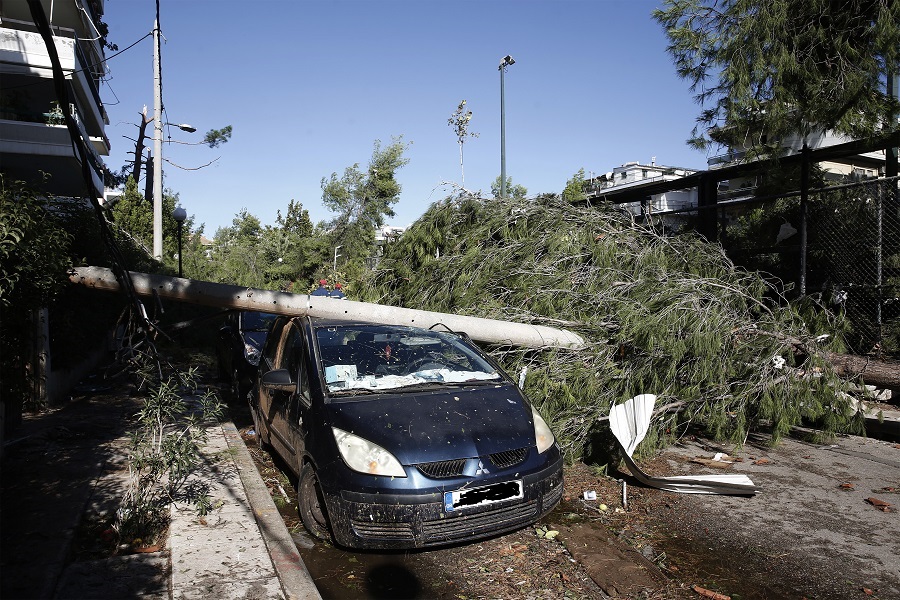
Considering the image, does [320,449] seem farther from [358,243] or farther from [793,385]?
[358,243]

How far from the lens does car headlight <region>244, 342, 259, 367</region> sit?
9172 millimetres

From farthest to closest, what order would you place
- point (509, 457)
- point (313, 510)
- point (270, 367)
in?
point (270, 367), point (313, 510), point (509, 457)

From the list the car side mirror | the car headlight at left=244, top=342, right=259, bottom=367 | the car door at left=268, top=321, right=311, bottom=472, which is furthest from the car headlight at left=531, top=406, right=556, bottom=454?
the car headlight at left=244, top=342, right=259, bottom=367

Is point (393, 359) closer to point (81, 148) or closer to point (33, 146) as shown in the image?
point (81, 148)

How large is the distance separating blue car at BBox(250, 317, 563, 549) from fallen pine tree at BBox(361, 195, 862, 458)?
1365 millimetres

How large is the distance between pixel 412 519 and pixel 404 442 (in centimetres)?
48

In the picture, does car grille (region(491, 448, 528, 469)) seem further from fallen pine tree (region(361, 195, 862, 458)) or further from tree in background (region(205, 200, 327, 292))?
tree in background (region(205, 200, 327, 292))

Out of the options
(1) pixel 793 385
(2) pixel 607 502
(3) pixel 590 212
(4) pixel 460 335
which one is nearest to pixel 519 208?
(3) pixel 590 212

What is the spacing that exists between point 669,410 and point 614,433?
1.12 metres

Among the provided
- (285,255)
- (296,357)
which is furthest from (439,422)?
(285,255)

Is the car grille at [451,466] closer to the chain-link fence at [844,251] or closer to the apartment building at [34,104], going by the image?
the chain-link fence at [844,251]

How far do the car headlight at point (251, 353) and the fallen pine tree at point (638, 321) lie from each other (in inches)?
99.2

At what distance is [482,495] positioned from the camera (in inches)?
156

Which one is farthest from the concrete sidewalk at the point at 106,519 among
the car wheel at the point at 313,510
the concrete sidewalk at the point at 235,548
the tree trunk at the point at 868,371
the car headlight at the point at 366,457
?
the tree trunk at the point at 868,371
